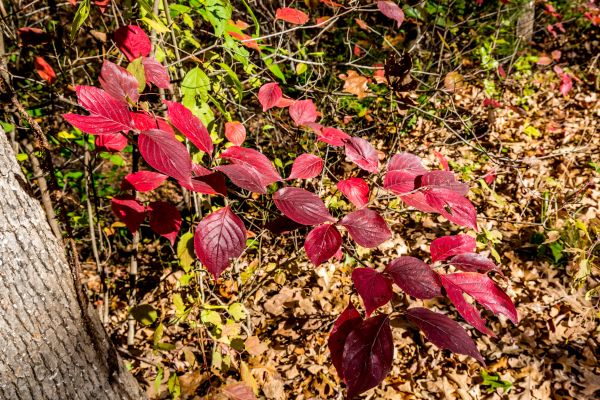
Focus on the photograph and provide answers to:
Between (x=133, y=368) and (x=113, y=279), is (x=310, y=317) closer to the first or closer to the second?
(x=133, y=368)

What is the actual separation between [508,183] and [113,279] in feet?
11.5

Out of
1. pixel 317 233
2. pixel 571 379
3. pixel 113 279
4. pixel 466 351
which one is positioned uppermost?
pixel 317 233

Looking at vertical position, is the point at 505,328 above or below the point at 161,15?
below

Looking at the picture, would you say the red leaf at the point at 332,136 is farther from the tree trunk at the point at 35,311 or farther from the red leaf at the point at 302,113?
the tree trunk at the point at 35,311

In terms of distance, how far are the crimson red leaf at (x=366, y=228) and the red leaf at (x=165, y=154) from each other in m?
0.43

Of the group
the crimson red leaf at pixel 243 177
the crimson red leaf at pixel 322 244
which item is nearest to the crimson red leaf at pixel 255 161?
the crimson red leaf at pixel 243 177

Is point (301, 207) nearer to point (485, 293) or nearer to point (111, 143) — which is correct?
point (485, 293)

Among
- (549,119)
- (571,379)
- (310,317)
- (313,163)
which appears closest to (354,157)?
(313,163)

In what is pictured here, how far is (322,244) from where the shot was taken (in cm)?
97

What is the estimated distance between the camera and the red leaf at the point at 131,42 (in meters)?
1.33

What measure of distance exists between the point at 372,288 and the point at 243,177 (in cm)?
42

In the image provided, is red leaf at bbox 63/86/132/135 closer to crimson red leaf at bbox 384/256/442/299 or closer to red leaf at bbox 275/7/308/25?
crimson red leaf at bbox 384/256/442/299

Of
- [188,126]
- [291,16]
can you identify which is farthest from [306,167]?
[291,16]

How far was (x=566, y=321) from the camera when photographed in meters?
2.53
